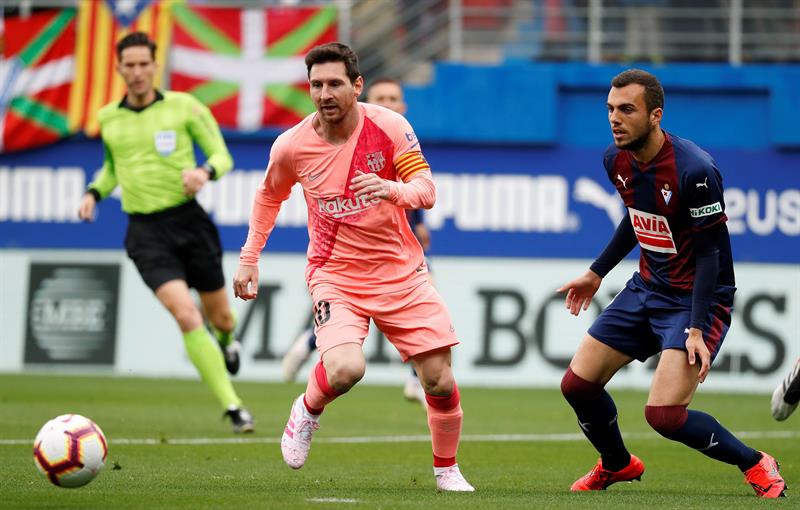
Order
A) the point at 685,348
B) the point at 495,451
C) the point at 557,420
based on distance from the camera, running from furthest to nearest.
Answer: the point at 557,420, the point at 495,451, the point at 685,348

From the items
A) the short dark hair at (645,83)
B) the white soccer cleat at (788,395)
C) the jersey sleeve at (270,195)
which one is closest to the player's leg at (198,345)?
the jersey sleeve at (270,195)

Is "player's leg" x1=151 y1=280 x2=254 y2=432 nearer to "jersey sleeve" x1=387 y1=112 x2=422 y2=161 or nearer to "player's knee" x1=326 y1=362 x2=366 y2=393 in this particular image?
"player's knee" x1=326 y1=362 x2=366 y2=393

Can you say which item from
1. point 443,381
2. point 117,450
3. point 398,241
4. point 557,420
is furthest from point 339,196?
point 557,420

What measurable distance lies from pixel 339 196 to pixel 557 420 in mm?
5891

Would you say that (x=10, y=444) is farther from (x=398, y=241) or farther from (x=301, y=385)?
(x=301, y=385)

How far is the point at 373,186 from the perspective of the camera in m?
6.75

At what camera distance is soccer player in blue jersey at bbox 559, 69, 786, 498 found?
7168mm

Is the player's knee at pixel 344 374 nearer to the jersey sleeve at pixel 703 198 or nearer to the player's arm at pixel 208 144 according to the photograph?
the jersey sleeve at pixel 703 198

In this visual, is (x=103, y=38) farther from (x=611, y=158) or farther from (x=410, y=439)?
(x=611, y=158)

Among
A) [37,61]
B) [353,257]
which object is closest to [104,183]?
[353,257]

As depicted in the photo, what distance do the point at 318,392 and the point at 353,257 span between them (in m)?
0.70

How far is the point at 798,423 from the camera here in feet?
42.7

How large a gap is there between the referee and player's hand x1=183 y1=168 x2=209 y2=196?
0.13 metres

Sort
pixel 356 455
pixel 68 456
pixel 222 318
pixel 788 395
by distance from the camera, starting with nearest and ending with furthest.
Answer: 1. pixel 68 456
2. pixel 788 395
3. pixel 356 455
4. pixel 222 318
